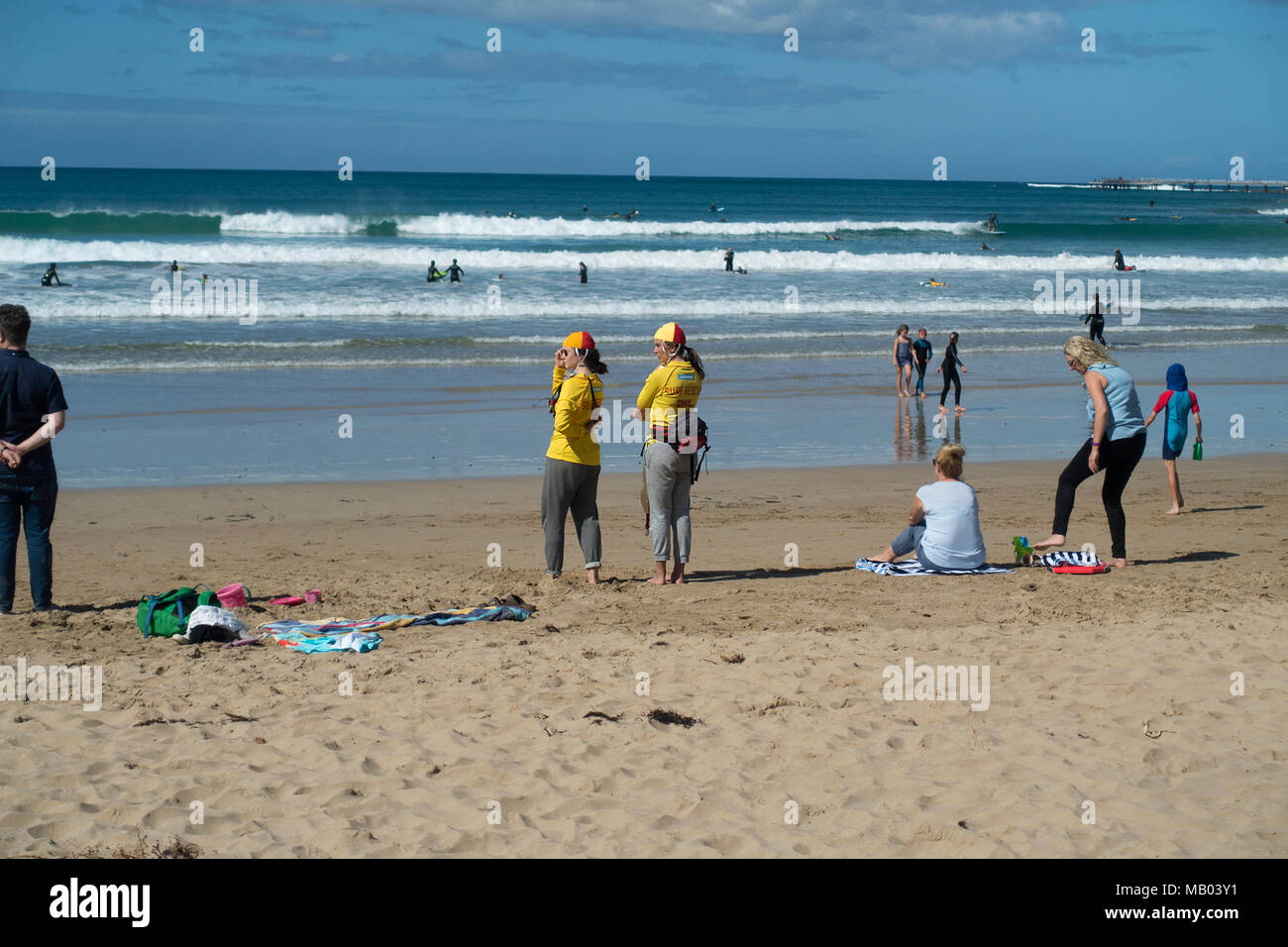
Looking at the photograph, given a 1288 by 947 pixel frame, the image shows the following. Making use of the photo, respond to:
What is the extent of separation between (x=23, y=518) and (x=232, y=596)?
1.33m

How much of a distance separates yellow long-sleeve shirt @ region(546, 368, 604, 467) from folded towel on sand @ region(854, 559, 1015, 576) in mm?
2252

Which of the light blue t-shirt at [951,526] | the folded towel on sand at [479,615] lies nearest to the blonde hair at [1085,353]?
the light blue t-shirt at [951,526]

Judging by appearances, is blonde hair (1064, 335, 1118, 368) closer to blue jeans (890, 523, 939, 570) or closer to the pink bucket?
blue jeans (890, 523, 939, 570)

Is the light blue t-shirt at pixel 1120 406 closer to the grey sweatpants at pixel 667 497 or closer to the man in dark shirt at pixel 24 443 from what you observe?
the grey sweatpants at pixel 667 497

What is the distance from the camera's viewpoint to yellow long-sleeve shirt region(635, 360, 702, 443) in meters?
7.71

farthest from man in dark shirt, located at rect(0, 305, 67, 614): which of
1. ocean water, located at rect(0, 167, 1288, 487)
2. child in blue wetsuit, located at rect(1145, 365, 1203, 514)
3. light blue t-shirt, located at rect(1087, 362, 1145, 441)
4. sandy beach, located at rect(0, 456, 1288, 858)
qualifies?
child in blue wetsuit, located at rect(1145, 365, 1203, 514)

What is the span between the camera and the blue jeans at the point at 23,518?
6863 millimetres

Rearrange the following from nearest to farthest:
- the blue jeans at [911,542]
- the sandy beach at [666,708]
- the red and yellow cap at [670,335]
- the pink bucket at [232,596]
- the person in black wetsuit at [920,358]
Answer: the sandy beach at [666,708], the pink bucket at [232,596], the red and yellow cap at [670,335], the blue jeans at [911,542], the person in black wetsuit at [920,358]

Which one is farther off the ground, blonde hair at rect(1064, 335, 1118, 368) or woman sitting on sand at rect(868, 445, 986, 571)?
blonde hair at rect(1064, 335, 1118, 368)

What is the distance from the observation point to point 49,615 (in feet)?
23.3

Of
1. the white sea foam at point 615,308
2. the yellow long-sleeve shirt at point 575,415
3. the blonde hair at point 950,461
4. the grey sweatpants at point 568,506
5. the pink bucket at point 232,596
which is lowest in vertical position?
the pink bucket at point 232,596

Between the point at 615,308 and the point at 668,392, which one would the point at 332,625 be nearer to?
the point at 668,392

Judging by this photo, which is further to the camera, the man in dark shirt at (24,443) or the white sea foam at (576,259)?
the white sea foam at (576,259)
